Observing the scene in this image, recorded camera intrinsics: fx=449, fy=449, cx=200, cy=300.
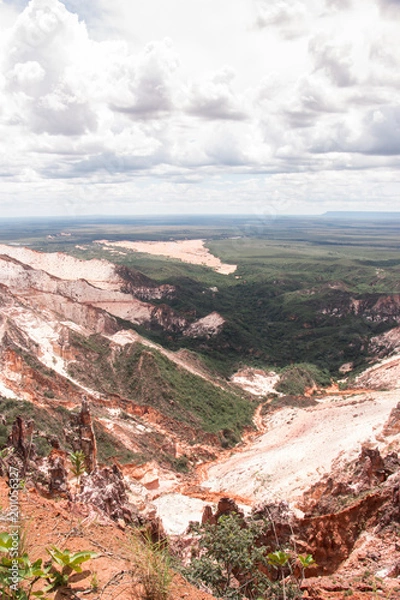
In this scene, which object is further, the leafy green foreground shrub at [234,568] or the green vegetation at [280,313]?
the green vegetation at [280,313]

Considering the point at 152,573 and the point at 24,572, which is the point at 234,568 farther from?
the point at 24,572

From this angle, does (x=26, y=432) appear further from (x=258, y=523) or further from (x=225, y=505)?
(x=258, y=523)

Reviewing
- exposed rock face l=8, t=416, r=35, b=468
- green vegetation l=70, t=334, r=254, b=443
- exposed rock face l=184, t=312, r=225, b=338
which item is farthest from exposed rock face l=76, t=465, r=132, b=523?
exposed rock face l=184, t=312, r=225, b=338

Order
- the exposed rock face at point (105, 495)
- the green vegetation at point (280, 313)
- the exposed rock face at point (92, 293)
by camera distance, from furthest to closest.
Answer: the green vegetation at point (280, 313)
the exposed rock face at point (92, 293)
the exposed rock face at point (105, 495)

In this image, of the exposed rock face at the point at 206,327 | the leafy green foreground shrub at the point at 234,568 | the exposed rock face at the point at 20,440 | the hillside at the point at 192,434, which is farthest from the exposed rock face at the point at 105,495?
the exposed rock face at the point at 206,327

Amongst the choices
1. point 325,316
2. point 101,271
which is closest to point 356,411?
point 325,316

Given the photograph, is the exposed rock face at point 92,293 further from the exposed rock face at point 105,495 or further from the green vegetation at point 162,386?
the exposed rock face at point 105,495

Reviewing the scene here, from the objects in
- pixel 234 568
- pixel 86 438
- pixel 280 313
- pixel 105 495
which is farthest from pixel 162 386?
pixel 280 313
